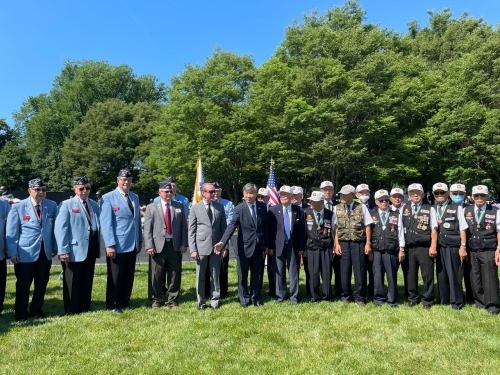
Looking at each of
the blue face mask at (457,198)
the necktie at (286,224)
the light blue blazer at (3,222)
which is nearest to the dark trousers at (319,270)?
the necktie at (286,224)

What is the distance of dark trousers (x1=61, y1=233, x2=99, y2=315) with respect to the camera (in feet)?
20.3

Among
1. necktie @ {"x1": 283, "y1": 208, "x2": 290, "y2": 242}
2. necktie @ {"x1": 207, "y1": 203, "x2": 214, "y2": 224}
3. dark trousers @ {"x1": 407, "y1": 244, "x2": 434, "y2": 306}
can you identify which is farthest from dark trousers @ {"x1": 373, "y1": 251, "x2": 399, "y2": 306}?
necktie @ {"x1": 207, "y1": 203, "x2": 214, "y2": 224}

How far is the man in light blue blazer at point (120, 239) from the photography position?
638 centimetres

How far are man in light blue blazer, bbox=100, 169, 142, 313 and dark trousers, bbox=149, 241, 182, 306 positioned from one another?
15.3 inches

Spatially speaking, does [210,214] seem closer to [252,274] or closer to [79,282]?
[252,274]

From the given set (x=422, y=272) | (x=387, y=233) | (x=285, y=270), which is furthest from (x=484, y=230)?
(x=285, y=270)

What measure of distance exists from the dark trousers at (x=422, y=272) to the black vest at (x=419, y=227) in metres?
0.13

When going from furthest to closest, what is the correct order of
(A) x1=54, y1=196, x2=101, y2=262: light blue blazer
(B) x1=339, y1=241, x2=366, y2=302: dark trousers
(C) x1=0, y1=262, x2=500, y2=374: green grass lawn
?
(B) x1=339, y1=241, x2=366, y2=302: dark trousers, (A) x1=54, y1=196, x2=101, y2=262: light blue blazer, (C) x1=0, y1=262, x2=500, y2=374: green grass lawn

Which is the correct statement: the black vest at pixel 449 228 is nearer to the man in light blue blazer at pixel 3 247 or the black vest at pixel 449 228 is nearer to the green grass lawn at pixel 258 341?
the green grass lawn at pixel 258 341

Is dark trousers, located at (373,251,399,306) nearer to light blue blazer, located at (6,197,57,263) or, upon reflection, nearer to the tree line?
light blue blazer, located at (6,197,57,263)

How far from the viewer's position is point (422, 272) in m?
6.52

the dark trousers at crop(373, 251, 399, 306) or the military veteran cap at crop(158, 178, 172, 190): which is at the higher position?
the military veteran cap at crop(158, 178, 172, 190)

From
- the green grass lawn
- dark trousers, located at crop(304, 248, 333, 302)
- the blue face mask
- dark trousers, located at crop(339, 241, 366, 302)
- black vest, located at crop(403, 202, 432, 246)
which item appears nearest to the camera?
the green grass lawn

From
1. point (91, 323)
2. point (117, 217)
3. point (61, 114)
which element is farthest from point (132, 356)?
point (61, 114)
